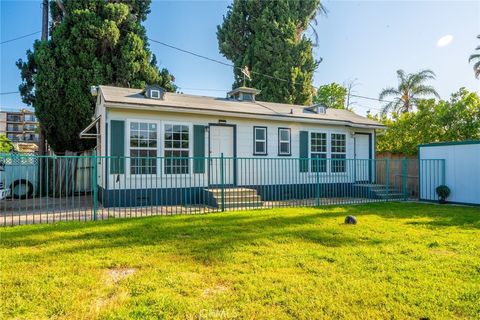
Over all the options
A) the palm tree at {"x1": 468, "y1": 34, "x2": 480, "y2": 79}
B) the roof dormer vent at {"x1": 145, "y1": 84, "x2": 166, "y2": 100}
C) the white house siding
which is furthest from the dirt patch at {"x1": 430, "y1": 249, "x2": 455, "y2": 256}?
the palm tree at {"x1": 468, "y1": 34, "x2": 480, "y2": 79}

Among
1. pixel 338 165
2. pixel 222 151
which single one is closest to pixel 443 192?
pixel 338 165

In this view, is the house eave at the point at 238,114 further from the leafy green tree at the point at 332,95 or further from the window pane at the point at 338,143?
the leafy green tree at the point at 332,95

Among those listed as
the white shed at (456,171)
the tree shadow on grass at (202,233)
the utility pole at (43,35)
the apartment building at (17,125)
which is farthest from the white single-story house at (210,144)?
the apartment building at (17,125)

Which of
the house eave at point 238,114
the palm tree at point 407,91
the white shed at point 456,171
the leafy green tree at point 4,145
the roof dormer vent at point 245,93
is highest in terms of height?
the palm tree at point 407,91

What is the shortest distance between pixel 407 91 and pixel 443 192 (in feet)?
59.6

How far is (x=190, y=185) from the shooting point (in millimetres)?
10719

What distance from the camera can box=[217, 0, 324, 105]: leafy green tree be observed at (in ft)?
72.2

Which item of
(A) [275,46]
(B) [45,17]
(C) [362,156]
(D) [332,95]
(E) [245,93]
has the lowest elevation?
(C) [362,156]

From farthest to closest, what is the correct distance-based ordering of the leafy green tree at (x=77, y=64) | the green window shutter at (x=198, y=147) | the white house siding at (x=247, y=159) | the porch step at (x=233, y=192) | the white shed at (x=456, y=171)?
the leafy green tree at (x=77, y=64) < the green window shutter at (x=198, y=147) < the white shed at (x=456, y=171) < the porch step at (x=233, y=192) < the white house siding at (x=247, y=159)

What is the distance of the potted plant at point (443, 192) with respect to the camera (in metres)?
11.3

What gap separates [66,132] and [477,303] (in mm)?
15482

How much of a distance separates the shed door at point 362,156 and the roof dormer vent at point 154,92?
348 inches

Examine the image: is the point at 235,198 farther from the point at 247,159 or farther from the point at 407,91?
the point at 407,91

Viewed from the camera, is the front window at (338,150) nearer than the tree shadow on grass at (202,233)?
No
